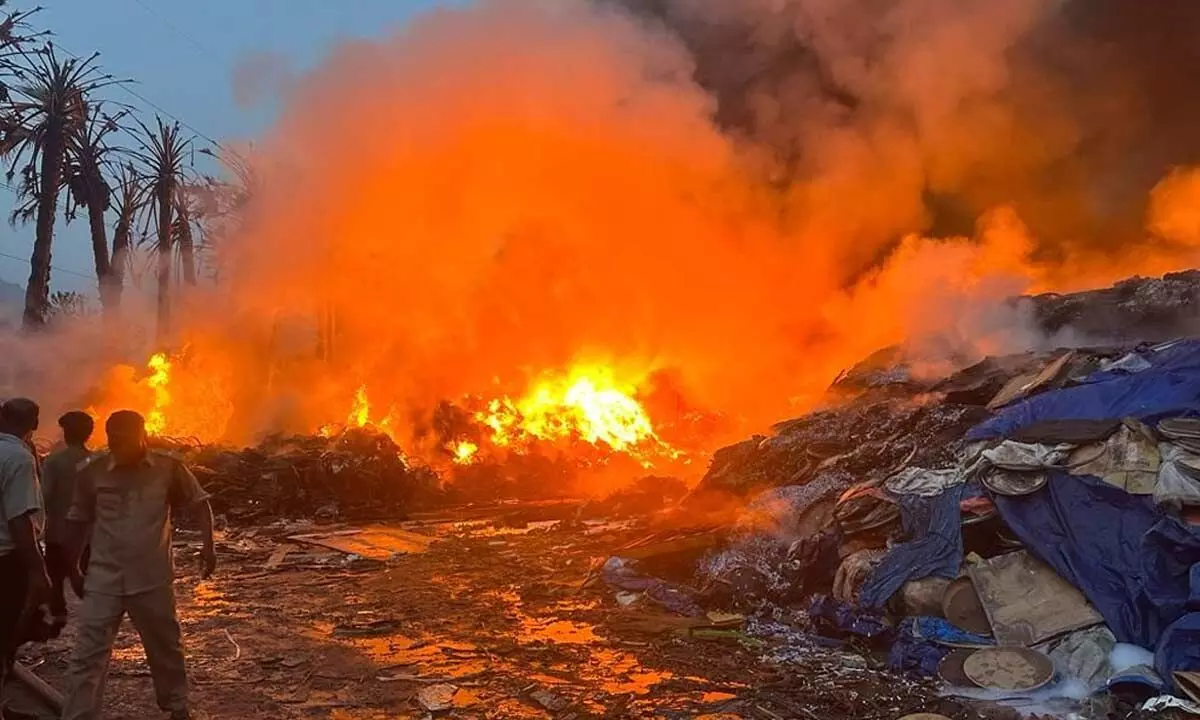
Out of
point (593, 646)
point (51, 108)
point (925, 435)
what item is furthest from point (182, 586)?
point (51, 108)

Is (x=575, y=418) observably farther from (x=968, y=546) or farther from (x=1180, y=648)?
(x=1180, y=648)

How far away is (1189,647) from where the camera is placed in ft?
17.3

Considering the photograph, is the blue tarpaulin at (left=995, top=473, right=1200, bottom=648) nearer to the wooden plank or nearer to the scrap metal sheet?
the wooden plank

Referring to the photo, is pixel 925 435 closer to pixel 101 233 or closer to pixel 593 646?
pixel 593 646

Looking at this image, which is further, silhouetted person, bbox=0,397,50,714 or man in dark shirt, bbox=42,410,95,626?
man in dark shirt, bbox=42,410,95,626

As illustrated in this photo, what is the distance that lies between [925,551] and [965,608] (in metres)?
0.57

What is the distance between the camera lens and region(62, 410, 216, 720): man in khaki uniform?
4398 mm

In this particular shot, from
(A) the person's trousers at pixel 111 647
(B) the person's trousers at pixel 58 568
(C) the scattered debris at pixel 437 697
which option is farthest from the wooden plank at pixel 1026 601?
(B) the person's trousers at pixel 58 568

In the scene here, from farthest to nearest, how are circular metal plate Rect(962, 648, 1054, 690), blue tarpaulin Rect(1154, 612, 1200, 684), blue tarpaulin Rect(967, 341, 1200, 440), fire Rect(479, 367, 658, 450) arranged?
fire Rect(479, 367, 658, 450) → blue tarpaulin Rect(967, 341, 1200, 440) → circular metal plate Rect(962, 648, 1054, 690) → blue tarpaulin Rect(1154, 612, 1200, 684)

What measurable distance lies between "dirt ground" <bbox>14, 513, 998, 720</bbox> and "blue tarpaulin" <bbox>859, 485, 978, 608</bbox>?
783 millimetres

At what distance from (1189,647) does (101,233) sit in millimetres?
29581

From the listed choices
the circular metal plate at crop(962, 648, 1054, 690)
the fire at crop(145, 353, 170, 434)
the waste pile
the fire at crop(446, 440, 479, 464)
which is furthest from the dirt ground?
the fire at crop(145, 353, 170, 434)

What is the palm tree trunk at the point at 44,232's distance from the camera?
74.8ft

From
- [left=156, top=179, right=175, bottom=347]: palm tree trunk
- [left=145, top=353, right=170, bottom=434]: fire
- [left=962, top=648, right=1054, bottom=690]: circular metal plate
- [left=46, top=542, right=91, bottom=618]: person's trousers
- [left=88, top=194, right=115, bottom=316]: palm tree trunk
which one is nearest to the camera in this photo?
[left=46, top=542, right=91, bottom=618]: person's trousers
